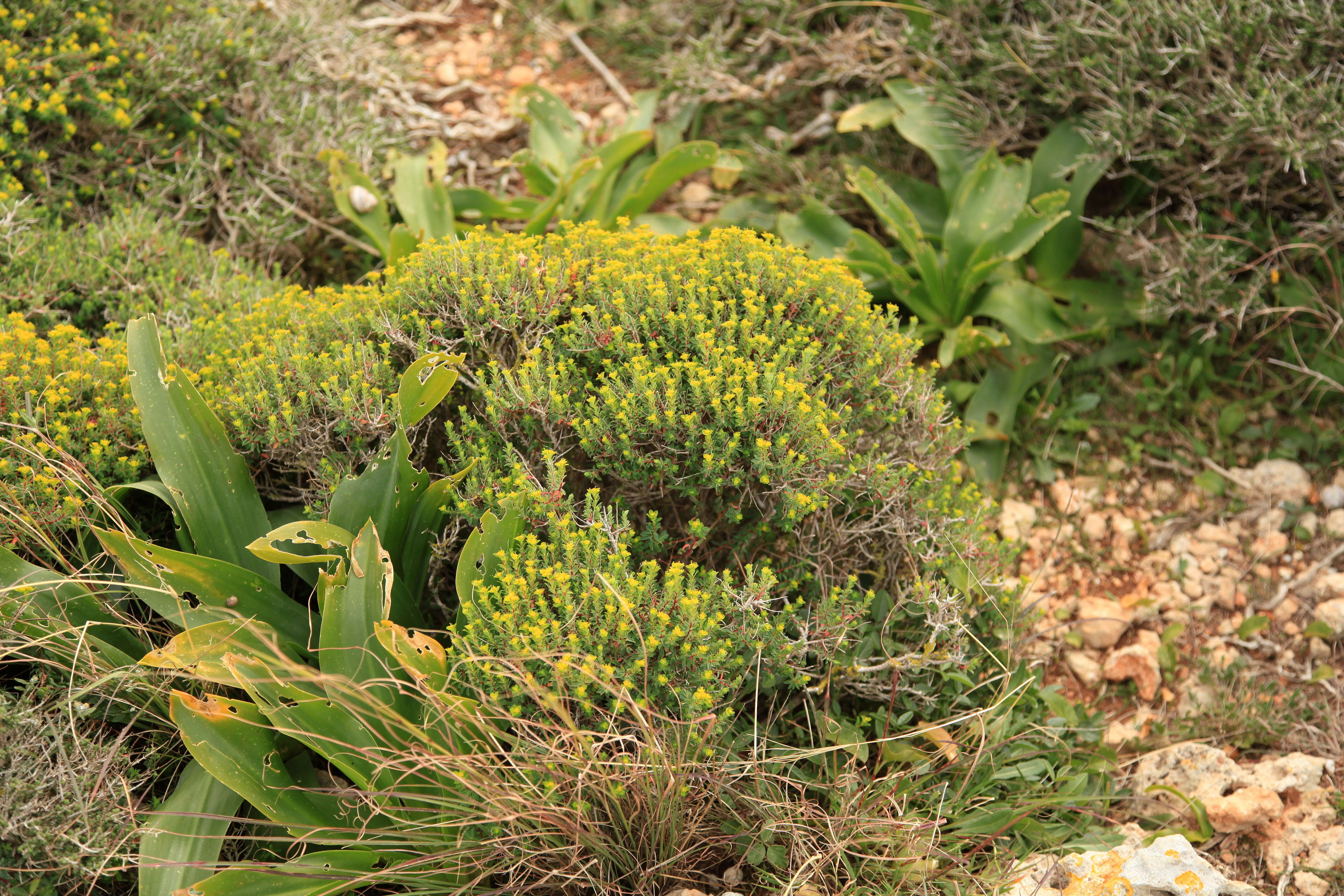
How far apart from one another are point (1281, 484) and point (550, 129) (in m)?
2.94

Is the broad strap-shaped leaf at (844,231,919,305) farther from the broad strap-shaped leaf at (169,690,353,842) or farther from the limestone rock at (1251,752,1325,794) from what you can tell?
the broad strap-shaped leaf at (169,690,353,842)

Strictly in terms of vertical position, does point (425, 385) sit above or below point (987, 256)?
above

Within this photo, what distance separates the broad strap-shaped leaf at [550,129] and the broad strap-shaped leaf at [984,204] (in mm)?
1470

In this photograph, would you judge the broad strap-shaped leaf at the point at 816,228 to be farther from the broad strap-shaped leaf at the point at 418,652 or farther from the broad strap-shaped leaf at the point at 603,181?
the broad strap-shaped leaf at the point at 418,652

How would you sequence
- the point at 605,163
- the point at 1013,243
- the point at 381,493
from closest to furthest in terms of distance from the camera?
the point at 381,493
the point at 1013,243
the point at 605,163

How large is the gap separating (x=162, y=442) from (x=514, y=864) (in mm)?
1246

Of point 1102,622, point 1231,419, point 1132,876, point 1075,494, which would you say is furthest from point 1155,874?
point 1231,419

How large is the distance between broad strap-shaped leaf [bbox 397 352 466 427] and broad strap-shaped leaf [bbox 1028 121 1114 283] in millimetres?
2296

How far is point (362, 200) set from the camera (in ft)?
11.0

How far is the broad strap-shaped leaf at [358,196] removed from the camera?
3332mm

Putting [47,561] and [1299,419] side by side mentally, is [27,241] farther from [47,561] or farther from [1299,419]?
[1299,419]

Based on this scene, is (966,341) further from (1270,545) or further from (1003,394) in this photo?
(1270,545)

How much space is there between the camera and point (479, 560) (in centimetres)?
231

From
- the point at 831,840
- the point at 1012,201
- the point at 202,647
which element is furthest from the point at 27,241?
the point at 1012,201
